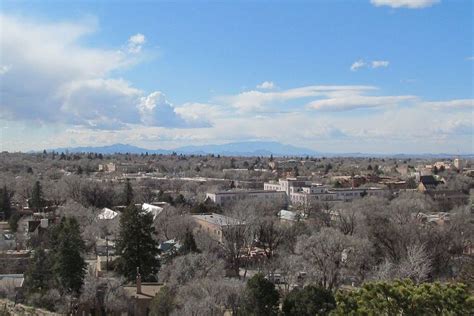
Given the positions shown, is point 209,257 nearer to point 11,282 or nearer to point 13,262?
point 11,282

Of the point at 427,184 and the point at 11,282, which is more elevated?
the point at 427,184

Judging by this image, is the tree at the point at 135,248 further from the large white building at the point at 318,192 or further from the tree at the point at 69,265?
the large white building at the point at 318,192

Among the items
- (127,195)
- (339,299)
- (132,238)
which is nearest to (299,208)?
(127,195)

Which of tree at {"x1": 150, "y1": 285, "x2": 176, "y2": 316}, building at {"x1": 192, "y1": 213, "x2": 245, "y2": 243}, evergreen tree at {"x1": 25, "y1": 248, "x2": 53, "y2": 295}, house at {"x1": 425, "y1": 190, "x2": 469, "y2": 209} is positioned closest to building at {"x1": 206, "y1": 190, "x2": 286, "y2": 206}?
building at {"x1": 192, "y1": 213, "x2": 245, "y2": 243}

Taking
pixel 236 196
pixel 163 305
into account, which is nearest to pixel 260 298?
pixel 163 305

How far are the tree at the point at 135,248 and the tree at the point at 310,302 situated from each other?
11.2 metres

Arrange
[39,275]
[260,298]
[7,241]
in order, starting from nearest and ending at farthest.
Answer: [260,298] → [39,275] → [7,241]

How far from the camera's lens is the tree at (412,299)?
1123cm

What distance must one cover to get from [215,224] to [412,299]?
35.0 m

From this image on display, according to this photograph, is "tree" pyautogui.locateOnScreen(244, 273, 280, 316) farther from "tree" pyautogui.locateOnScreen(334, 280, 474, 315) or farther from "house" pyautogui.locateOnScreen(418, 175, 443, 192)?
"house" pyautogui.locateOnScreen(418, 175, 443, 192)

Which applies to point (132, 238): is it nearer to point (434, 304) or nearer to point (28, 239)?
point (28, 239)

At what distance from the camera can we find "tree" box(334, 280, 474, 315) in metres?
11.2

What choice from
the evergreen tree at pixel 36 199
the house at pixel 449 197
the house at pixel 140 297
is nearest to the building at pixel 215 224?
the house at pixel 140 297

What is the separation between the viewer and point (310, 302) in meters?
19.6
